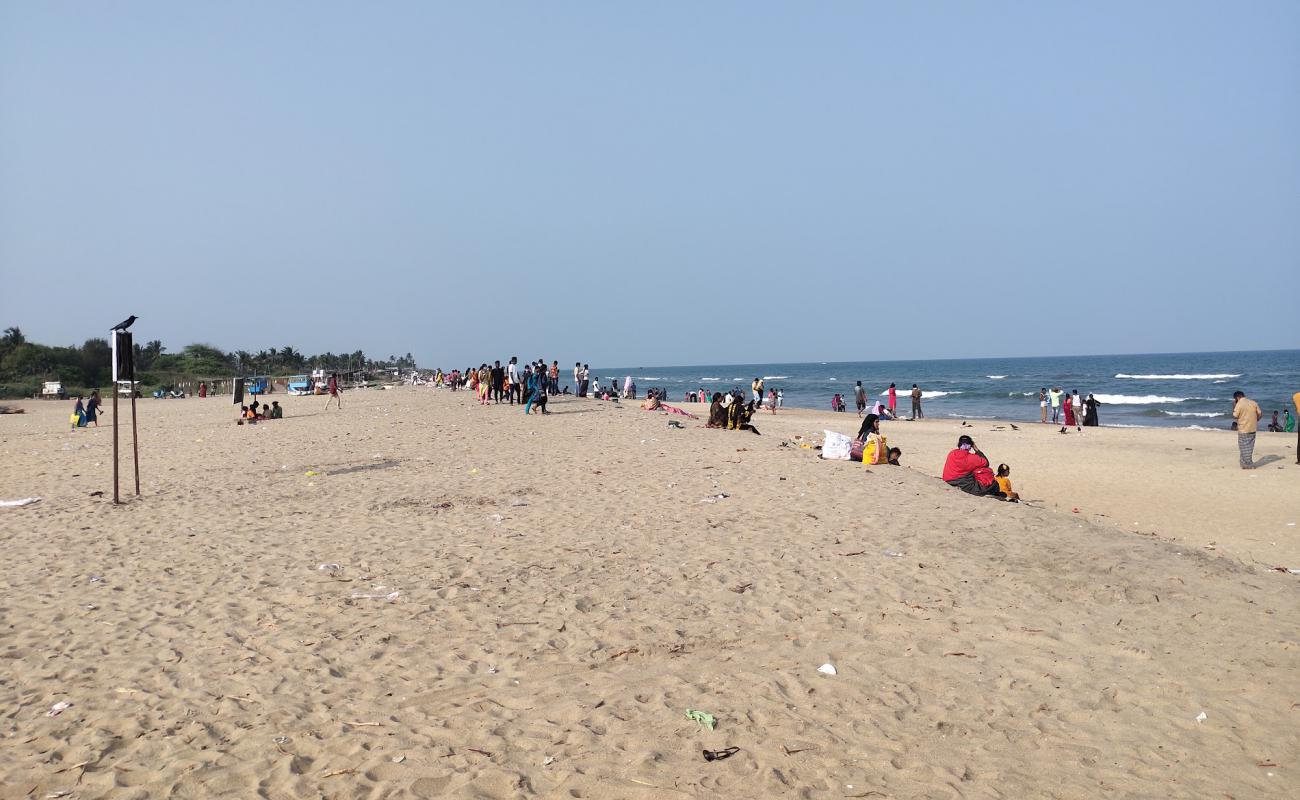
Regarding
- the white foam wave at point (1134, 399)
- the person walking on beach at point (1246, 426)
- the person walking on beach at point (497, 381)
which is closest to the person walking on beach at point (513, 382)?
the person walking on beach at point (497, 381)

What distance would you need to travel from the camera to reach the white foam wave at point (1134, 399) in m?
53.4

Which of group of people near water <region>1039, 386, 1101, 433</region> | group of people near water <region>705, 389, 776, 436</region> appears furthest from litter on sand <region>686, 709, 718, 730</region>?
group of people near water <region>1039, 386, 1101, 433</region>

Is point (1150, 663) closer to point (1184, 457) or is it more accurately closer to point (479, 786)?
point (479, 786)

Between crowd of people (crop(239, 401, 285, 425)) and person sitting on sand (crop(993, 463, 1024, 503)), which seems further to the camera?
crowd of people (crop(239, 401, 285, 425))

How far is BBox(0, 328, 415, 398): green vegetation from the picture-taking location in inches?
2248

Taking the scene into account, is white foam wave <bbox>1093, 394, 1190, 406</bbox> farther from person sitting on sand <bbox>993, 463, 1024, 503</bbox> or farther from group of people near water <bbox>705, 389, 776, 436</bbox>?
person sitting on sand <bbox>993, 463, 1024, 503</bbox>

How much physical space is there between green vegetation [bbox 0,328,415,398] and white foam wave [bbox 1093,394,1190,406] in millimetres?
53591

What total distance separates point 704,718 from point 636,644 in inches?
53.8

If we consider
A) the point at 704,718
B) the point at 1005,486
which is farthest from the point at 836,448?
the point at 704,718

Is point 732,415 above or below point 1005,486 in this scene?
above

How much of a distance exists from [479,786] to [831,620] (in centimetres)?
339

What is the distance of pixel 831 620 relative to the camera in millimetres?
6609

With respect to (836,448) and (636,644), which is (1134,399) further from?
(636,644)

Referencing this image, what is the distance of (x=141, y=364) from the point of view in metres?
72.4
